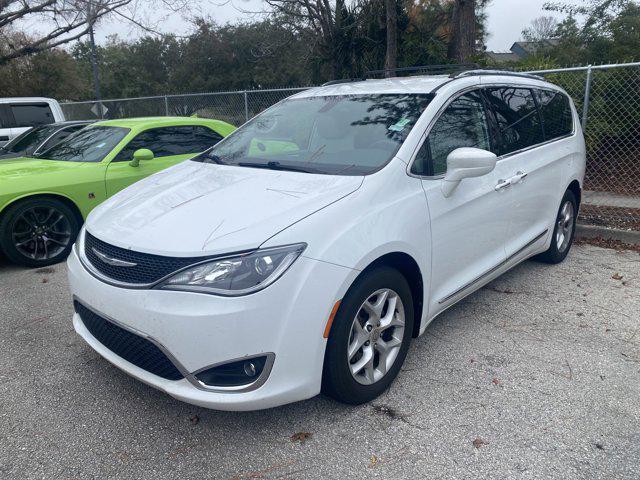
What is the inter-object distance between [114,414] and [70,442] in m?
0.26

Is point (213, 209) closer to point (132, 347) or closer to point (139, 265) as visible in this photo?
point (139, 265)

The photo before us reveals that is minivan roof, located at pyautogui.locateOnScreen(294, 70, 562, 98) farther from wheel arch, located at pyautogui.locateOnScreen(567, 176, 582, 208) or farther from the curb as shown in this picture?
the curb

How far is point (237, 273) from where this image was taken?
2.34m

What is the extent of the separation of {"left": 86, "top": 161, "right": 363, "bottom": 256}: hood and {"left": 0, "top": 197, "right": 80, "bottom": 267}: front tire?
262cm

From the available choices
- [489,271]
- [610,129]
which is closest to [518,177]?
[489,271]

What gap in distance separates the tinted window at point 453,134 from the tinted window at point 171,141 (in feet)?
13.3

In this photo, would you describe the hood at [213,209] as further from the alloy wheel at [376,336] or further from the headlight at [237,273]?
the alloy wheel at [376,336]

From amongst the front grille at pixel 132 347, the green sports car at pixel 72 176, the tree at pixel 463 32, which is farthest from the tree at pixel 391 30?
the front grille at pixel 132 347

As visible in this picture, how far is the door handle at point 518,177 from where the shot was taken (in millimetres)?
3834

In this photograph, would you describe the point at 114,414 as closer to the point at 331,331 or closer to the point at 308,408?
the point at 308,408

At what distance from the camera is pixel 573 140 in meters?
5.02

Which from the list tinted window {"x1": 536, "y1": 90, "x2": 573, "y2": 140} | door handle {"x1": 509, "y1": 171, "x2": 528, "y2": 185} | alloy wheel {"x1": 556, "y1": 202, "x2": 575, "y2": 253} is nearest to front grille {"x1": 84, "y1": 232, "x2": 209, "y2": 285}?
door handle {"x1": 509, "y1": 171, "x2": 528, "y2": 185}

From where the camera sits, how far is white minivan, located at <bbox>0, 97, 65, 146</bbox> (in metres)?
10.0

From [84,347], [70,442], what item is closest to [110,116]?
[84,347]
